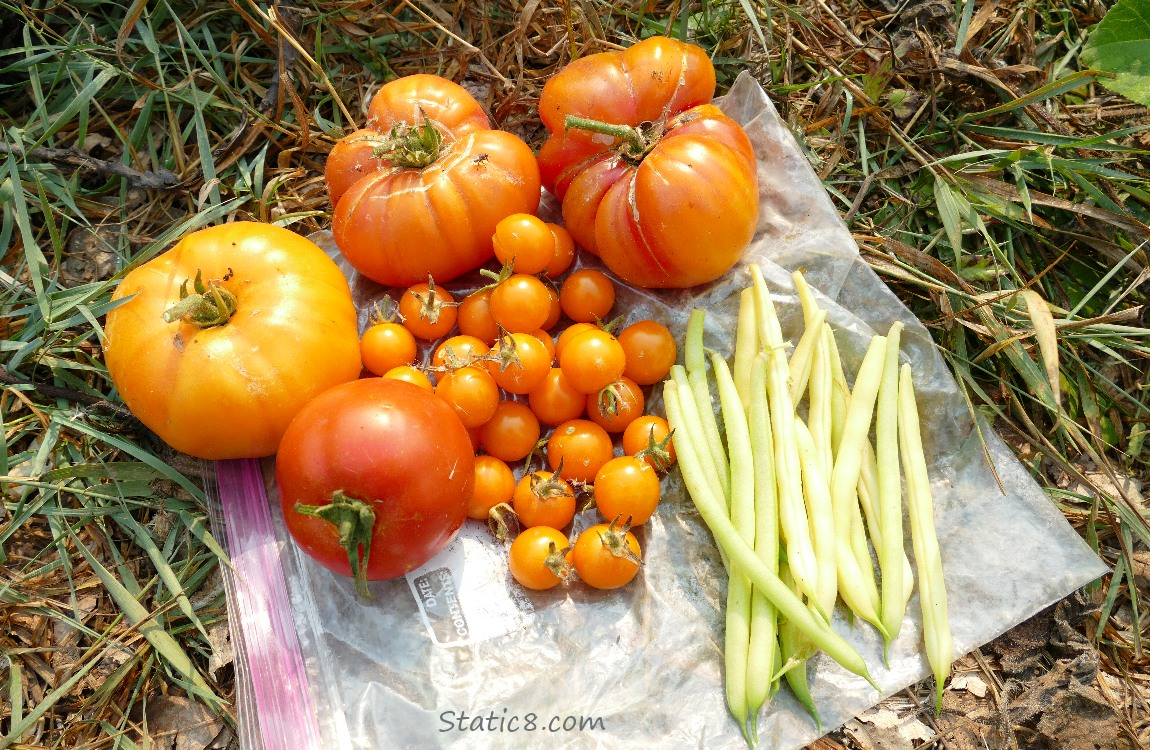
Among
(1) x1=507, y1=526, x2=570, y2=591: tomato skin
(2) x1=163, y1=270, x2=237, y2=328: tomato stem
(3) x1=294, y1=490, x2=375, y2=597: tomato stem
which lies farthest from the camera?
(1) x1=507, y1=526, x2=570, y2=591: tomato skin

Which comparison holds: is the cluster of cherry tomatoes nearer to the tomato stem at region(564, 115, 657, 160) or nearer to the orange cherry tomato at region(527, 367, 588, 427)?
the orange cherry tomato at region(527, 367, 588, 427)

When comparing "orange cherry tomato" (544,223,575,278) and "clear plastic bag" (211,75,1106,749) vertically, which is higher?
"orange cherry tomato" (544,223,575,278)

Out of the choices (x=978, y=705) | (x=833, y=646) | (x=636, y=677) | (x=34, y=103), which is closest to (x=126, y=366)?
(x=34, y=103)

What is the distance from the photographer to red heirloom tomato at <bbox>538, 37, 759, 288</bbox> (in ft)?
6.63

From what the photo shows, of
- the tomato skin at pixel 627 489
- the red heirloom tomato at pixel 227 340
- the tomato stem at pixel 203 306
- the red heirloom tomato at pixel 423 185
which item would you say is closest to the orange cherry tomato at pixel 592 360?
the tomato skin at pixel 627 489

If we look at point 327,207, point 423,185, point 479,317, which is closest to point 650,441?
point 479,317

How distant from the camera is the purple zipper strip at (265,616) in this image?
6.21 ft

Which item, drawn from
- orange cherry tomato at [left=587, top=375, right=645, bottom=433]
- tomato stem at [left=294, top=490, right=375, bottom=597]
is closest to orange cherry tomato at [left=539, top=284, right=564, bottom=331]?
orange cherry tomato at [left=587, top=375, right=645, bottom=433]

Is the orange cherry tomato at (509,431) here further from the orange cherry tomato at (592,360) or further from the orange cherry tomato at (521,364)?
the orange cherry tomato at (592,360)

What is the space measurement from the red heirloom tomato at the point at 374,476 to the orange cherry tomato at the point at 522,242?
1.53ft

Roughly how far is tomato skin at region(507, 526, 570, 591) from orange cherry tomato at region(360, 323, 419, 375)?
1.94 ft

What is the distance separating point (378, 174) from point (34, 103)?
1.36 metres

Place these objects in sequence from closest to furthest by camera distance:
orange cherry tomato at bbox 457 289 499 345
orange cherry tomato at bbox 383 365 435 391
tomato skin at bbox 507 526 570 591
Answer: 1. tomato skin at bbox 507 526 570 591
2. orange cherry tomato at bbox 383 365 435 391
3. orange cherry tomato at bbox 457 289 499 345

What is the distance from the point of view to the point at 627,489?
195 cm
